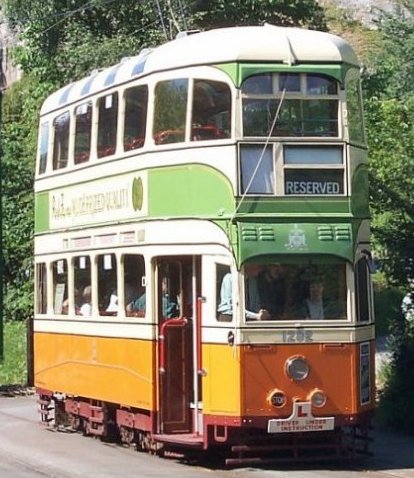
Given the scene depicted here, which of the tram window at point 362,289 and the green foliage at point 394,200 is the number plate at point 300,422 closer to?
the tram window at point 362,289

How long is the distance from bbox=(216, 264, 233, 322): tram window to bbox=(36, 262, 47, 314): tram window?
5997 mm

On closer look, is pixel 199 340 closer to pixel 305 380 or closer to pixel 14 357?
pixel 305 380

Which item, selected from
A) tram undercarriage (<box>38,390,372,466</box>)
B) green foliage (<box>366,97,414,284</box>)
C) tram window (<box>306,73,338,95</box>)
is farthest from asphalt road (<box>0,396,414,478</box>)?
tram window (<box>306,73,338,95</box>)

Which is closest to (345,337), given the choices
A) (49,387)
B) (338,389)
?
(338,389)

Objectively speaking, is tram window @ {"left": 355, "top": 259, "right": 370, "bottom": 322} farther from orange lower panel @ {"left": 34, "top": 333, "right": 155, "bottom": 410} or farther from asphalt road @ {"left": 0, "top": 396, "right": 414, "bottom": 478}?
orange lower panel @ {"left": 34, "top": 333, "right": 155, "bottom": 410}

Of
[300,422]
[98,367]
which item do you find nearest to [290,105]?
[300,422]

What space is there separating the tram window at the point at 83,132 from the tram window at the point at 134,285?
2239 millimetres

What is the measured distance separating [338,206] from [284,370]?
83.6 inches

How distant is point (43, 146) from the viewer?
68.6 feet

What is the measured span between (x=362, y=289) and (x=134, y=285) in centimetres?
314

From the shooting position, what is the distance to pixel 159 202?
16.3 metres

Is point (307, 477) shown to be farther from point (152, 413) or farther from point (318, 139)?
point (318, 139)

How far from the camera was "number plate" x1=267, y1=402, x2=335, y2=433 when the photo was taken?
15.1 meters

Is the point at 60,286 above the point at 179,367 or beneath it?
above
